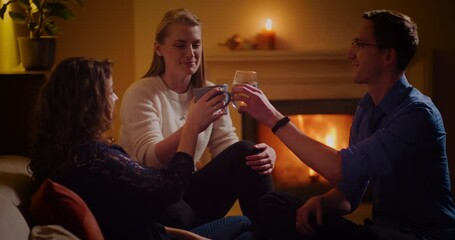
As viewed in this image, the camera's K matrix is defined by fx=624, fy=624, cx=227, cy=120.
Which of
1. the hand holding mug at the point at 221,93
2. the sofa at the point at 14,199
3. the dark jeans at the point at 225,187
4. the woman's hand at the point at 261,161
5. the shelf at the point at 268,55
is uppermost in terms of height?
the hand holding mug at the point at 221,93

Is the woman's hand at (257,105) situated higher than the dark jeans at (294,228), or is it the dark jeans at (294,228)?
the woman's hand at (257,105)

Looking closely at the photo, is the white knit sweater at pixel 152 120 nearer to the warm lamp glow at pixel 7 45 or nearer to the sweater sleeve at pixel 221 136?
the sweater sleeve at pixel 221 136

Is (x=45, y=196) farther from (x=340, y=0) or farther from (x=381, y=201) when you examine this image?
(x=340, y=0)

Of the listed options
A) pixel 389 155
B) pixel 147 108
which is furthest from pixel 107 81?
pixel 389 155

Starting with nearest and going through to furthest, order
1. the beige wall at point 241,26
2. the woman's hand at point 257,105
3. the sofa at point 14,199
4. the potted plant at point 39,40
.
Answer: the sofa at point 14,199
the woman's hand at point 257,105
the potted plant at point 39,40
the beige wall at point 241,26

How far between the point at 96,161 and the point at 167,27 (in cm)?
88

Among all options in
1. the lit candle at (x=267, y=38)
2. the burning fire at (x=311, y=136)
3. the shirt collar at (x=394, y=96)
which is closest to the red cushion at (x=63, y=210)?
the shirt collar at (x=394, y=96)

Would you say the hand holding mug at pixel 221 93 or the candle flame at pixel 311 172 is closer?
the hand holding mug at pixel 221 93

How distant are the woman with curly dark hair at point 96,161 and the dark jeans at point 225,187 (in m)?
0.40

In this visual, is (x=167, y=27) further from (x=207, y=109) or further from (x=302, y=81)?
(x=302, y=81)

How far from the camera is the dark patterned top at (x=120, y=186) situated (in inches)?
63.8

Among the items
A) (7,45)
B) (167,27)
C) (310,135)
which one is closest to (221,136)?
(167,27)

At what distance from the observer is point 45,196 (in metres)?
1.49

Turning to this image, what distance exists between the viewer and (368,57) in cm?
195
